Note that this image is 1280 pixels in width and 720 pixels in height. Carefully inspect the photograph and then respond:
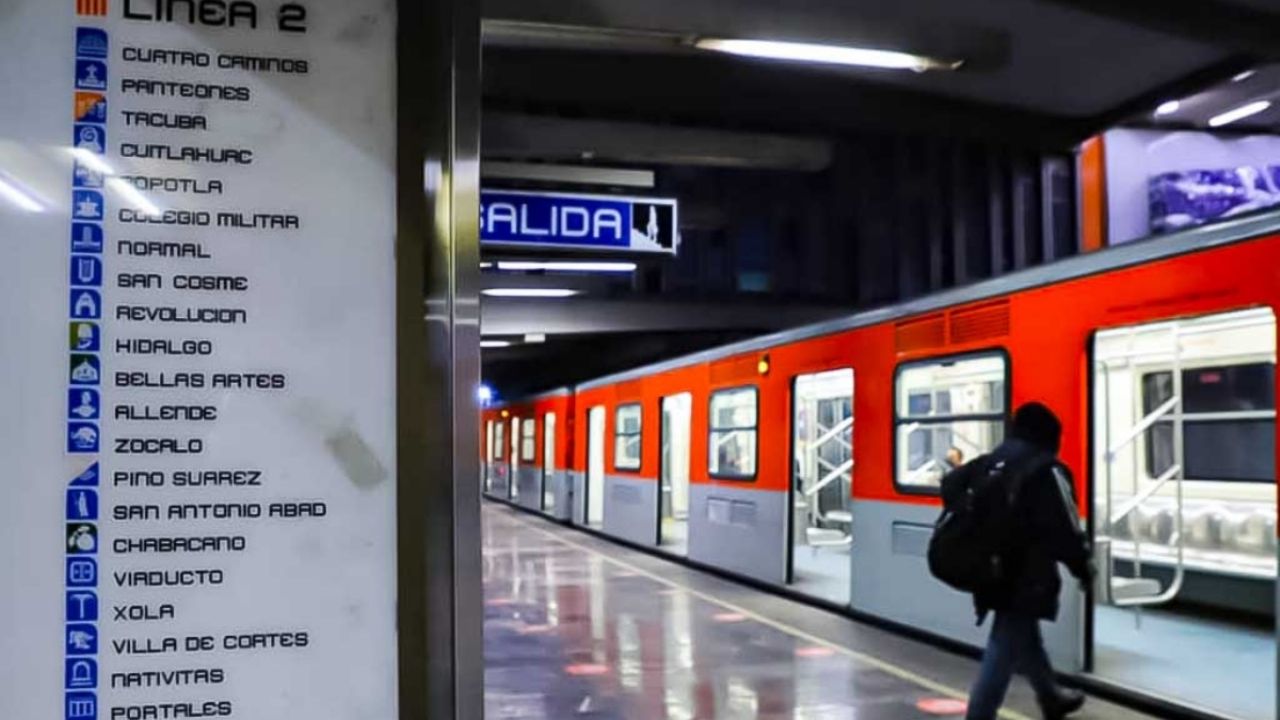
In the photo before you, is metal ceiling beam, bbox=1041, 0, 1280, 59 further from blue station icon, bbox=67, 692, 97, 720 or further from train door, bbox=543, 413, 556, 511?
train door, bbox=543, 413, 556, 511

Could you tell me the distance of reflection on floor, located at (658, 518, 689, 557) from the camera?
52.3 ft

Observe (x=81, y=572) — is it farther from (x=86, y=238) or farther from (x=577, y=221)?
(x=577, y=221)

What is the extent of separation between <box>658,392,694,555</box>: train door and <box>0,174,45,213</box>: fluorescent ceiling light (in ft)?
41.5

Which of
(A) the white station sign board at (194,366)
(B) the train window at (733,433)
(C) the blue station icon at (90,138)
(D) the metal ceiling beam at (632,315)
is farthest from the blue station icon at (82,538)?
(D) the metal ceiling beam at (632,315)

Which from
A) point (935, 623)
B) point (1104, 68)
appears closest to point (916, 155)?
point (1104, 68)

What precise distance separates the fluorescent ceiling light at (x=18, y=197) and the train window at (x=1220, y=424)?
8665 millimetres

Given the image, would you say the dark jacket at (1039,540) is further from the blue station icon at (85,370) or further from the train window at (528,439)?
the train window at (528,439)

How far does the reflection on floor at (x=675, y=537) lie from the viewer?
627 inches

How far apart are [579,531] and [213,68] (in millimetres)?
19329

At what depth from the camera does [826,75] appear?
37.3ft

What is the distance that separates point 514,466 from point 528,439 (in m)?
2.84

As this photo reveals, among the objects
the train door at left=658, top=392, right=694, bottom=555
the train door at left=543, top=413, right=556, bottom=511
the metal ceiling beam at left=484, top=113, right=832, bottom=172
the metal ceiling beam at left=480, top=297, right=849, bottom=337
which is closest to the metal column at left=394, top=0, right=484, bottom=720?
the metal ceiling beam at left=484, top=113, right=832, bottom=172

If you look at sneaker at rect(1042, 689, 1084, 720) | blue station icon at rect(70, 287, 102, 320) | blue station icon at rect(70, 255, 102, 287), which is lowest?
sneaker at rect(1042, 689, 1084, 720)

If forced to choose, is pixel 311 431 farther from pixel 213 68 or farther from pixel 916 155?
pixel 916 155
